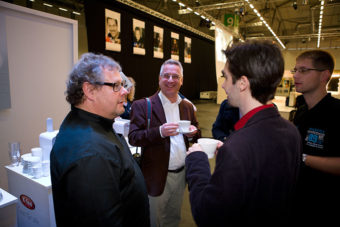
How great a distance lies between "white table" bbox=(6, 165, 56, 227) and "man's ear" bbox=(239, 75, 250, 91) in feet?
5.45

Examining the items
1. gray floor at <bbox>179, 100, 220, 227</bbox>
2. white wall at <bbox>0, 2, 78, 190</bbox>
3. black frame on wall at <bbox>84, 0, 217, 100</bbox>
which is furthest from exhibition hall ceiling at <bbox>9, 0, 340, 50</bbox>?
gray floor at <bbox>179, 100, 220, 227</bbox>

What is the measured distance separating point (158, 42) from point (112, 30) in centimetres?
212

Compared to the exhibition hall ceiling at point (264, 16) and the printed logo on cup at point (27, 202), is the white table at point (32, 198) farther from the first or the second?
the exhibition hall ceiling at point (264, 16)

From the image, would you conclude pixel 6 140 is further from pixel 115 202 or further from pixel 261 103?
pixel 261 103

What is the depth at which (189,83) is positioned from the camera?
10273 mm

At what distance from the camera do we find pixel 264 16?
1062 centimetres

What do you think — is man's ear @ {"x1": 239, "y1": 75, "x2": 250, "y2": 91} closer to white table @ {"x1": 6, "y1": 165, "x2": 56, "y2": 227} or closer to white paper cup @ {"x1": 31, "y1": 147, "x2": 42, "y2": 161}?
white table @ {"x1": 6, "y1": 165, "x2": 56, "y2": 227}

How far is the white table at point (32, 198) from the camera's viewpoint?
1.72 m

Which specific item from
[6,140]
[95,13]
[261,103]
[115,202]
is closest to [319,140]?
[261,103]

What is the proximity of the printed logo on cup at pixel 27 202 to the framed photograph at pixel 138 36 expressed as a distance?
471 centimetres

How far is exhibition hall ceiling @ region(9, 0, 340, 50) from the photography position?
22.8 feet

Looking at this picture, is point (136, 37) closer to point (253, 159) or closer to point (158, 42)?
point (158, 42)

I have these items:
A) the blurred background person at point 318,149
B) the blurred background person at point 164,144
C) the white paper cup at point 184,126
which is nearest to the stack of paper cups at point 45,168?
the blurred background person at point 164,144

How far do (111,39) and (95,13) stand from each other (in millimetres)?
664
